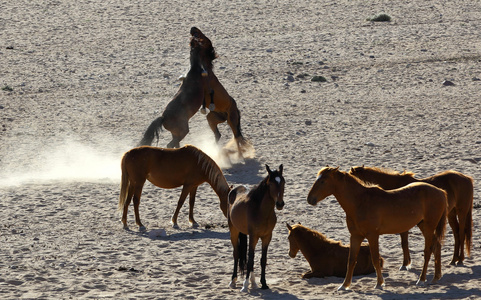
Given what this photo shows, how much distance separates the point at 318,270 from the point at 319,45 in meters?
16.7

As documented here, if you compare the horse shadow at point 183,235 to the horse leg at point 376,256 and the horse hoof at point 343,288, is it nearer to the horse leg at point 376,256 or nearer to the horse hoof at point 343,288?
the horse hoof at point 343,288

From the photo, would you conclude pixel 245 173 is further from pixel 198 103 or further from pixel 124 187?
pixel 124 187

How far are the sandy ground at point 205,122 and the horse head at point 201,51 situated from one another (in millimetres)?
1810

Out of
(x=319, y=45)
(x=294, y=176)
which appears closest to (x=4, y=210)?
(x=294, y=176)

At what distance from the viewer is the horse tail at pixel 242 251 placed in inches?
396

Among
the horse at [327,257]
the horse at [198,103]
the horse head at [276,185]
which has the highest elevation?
the horse at [198,103]

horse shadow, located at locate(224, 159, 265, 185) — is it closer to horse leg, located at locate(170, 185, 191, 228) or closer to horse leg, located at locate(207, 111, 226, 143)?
horse leg, located at locate(207, 111, 226, 143)

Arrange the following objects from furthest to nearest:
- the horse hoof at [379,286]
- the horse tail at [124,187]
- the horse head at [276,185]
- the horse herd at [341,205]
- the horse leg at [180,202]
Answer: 1. the horse tail at [124,187]
2. the horse leg at [180,202]
3. the horse hoof at [379,286]
4. the horse herd at [341,205]
5. the horse head at [276,185]

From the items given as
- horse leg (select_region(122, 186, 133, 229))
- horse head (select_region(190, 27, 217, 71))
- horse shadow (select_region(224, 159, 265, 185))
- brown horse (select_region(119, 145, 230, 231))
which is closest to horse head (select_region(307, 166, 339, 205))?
brown horse (select_region(119, 145, 230, 231))

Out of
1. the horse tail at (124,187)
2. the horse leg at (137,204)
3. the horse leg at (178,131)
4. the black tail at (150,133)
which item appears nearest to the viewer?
the horse leg at (137,204)

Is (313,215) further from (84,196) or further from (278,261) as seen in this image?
(84,196)

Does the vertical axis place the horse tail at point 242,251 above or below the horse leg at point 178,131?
below

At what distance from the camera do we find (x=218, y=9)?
32.0m

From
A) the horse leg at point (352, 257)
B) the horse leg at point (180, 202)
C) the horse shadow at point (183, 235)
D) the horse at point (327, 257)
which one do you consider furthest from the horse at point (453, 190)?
the horse leg at point (180, 202)
